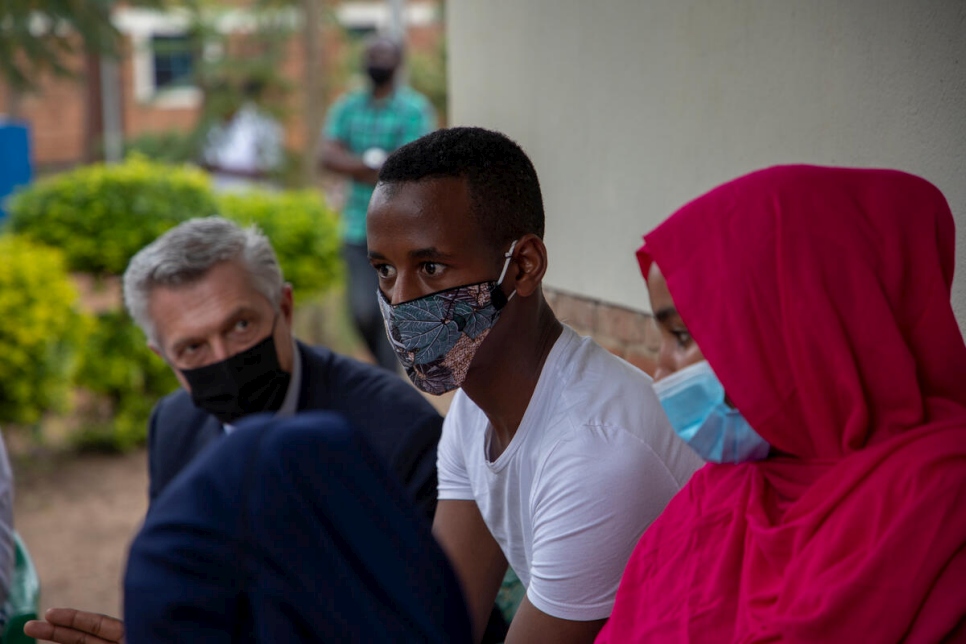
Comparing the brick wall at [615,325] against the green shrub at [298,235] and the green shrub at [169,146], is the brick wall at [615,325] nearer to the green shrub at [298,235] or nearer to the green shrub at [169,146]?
the green shrub at [298,235]

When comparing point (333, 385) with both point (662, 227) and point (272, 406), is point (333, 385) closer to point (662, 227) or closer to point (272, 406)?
point (272, 406)

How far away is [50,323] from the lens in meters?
6.72

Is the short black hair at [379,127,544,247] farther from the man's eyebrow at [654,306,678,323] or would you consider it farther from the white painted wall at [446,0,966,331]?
the white painted wall at [446,0,966,331]

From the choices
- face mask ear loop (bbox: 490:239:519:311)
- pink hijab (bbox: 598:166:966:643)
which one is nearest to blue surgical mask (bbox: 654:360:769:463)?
pink hijab (bbox: 598:166:966:643)

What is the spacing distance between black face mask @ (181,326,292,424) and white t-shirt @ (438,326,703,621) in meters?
1.00

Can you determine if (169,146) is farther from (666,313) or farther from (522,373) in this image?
(666,313)

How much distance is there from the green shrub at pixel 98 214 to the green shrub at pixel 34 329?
0.44 feet

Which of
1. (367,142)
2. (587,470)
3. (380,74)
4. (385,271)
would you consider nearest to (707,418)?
(587,470)

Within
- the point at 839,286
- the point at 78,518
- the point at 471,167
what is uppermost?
the point at 471,167

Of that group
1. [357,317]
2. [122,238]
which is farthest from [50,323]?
[357,317]

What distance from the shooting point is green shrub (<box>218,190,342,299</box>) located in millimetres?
7966

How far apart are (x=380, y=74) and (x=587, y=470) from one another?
5.69 m

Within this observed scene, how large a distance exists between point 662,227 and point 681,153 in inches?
68.8

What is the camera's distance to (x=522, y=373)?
7.73 feet
